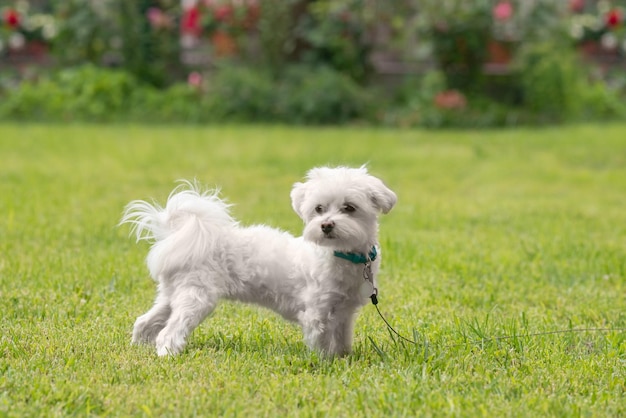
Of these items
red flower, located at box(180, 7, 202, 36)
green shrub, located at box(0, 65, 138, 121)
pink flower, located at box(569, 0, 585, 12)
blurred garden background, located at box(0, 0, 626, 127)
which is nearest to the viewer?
green shrub, located at box(0, 65, 138, 121)

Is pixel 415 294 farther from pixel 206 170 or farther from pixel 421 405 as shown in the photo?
pixel 206 170

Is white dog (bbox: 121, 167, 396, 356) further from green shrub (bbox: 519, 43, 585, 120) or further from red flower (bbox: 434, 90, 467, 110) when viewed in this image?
green shrub (bbox: 519, 43, 585, 120)

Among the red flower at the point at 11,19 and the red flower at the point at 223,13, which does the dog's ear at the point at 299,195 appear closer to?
the red flower at the point at 223,13

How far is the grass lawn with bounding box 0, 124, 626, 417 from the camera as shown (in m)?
4.07

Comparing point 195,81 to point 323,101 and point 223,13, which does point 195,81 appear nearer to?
point 223,13

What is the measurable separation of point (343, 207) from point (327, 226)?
0.58ft

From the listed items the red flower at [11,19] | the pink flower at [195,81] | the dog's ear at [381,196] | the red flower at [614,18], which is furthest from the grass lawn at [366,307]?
the red flower at [614,18]

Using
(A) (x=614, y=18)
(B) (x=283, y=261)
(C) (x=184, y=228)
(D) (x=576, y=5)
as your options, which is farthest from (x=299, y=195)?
(D) (x=576, y=5)

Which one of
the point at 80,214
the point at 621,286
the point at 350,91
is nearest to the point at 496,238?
the point at 621,286

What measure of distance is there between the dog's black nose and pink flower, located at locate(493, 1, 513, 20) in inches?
509

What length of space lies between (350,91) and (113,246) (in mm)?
9447

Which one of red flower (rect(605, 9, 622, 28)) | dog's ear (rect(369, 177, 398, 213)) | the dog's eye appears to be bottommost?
the dog's eye

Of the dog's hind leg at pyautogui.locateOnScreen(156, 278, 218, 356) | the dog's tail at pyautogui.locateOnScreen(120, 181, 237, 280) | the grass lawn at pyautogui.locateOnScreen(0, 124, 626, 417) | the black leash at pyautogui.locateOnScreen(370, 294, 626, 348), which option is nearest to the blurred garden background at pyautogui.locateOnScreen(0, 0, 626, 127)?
the grass lawn at pyautogui.locateOnScreen(0, 124, 626, 417)

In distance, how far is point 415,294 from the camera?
6.14 metres
